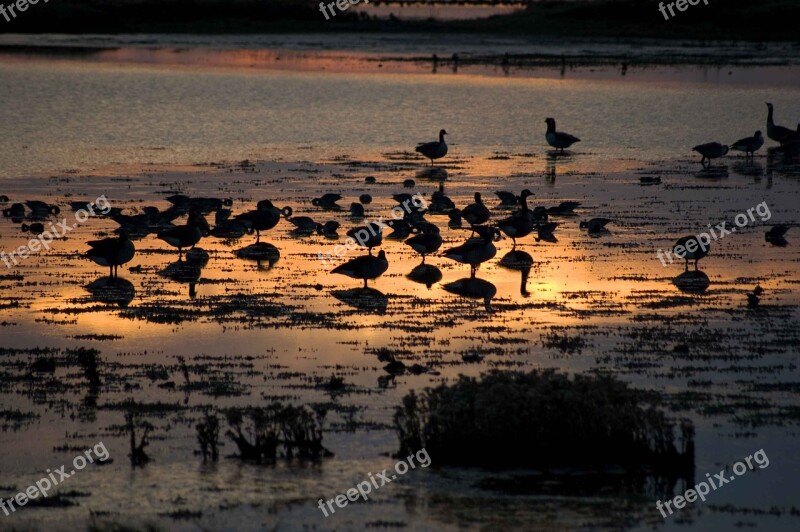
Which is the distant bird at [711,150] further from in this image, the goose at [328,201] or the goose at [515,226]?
the goose at [515,226]

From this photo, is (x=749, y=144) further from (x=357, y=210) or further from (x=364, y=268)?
(x=364, y=268)

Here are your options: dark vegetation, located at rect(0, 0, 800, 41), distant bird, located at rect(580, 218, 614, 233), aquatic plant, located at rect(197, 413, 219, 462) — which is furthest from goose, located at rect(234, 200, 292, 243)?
dark vegetation, located at rect(0, 0, 800, 41)

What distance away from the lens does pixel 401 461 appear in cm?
1286

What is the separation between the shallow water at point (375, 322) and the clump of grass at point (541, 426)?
34 cm

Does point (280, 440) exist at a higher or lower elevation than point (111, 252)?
lower

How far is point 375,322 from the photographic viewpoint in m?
18.6

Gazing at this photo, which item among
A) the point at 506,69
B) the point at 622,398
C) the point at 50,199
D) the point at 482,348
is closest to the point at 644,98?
the point at 506,69

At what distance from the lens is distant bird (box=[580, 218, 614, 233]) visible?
25609mm

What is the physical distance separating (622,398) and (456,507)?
214 centimetres

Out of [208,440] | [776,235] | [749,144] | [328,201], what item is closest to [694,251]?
[776,235]

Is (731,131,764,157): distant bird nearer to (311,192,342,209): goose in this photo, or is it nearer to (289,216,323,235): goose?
(311,192,342,209): goose

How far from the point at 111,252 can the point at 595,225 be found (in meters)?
9.15

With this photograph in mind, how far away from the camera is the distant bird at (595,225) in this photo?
2561 centimetres

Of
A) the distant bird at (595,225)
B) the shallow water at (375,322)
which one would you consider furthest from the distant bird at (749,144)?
the distant bird at (595,225)
